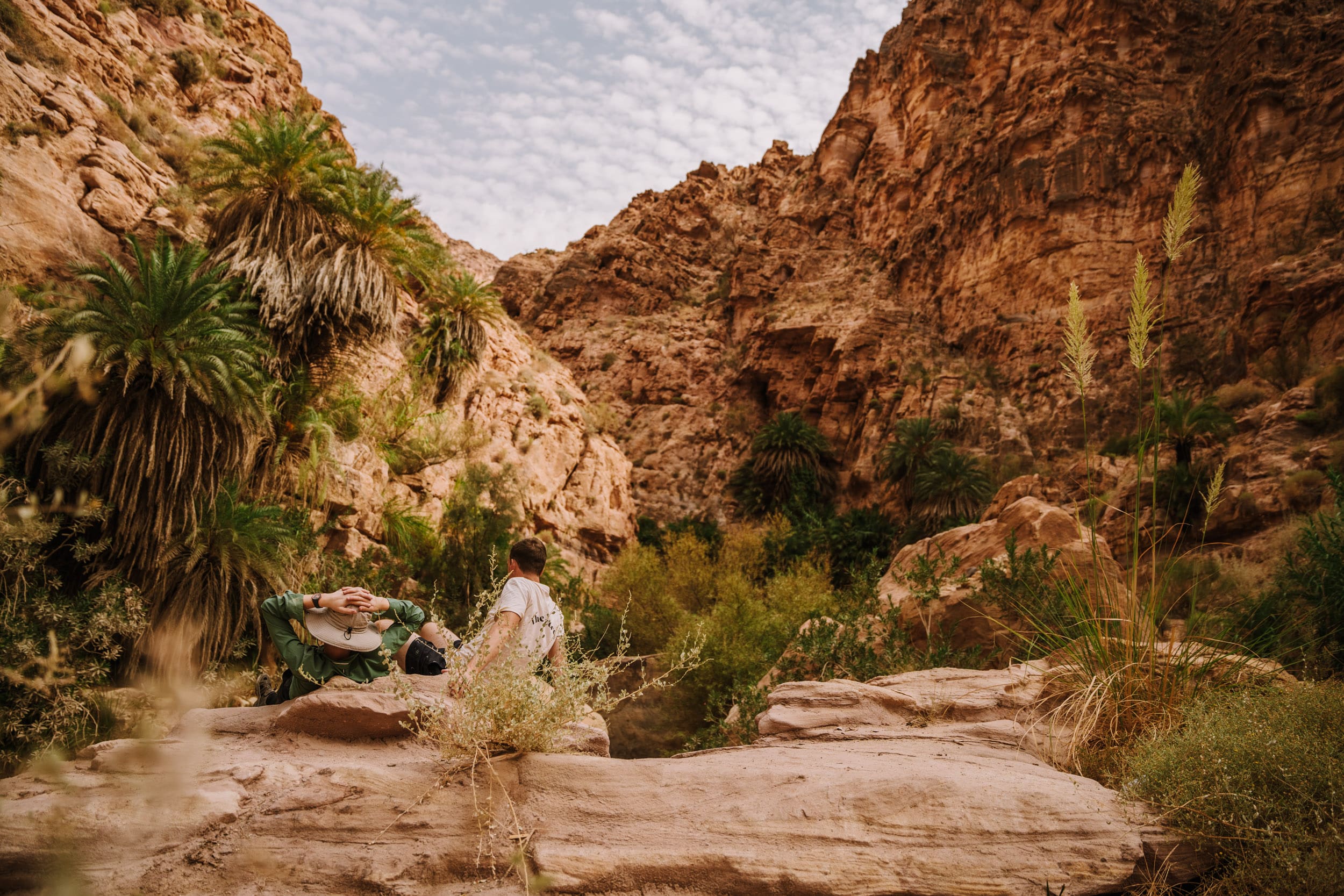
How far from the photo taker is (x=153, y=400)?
7.92 metres

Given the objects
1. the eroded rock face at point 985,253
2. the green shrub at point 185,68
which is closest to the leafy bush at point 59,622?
the green shrub at point 185,68

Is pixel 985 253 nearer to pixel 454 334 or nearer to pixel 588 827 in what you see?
pixel 454 334

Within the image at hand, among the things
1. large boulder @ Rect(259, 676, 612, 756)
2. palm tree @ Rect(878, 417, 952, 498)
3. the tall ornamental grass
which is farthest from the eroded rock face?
large boulder @ Rect(259, 676, 612, 756)

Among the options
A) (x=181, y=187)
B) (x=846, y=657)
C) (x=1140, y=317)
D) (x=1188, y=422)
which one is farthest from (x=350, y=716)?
(x=1188, y=422)

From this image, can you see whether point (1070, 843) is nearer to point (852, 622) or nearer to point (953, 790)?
point (953, 790)

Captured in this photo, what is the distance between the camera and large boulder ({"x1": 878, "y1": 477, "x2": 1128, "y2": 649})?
7453mm

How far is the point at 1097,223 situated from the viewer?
27.5 meters

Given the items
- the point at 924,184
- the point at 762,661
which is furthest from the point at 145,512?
the point at 924,184

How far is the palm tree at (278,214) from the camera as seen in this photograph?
1034 cm

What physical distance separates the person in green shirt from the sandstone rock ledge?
0.67 m

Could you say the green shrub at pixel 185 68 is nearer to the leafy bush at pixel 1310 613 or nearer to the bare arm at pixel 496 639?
the bare arm at pixel 496 639

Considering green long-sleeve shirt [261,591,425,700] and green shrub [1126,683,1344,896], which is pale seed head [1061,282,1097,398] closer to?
green shrub [1126,683,1344,896]

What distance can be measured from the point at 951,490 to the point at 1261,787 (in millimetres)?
19446

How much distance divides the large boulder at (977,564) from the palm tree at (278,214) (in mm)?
9237
